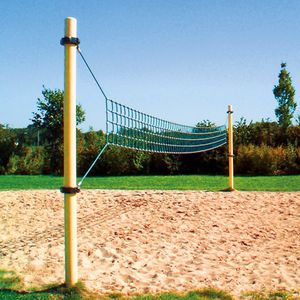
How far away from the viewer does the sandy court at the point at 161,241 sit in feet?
12.4

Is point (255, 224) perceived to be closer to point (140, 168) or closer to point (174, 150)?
point (174, 150)

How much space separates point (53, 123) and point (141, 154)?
7.78 metres

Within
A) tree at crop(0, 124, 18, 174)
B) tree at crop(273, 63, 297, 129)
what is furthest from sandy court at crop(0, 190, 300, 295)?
tree at crop(273, 63, 297, 129)

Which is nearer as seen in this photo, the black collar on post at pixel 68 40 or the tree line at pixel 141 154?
the black collar on post at pixel 68 40

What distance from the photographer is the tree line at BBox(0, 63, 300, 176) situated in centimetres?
2083

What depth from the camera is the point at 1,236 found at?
554 cm

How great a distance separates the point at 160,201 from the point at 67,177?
4.59m

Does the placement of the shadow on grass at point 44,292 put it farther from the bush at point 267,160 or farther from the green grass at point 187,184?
the bush at point 267,160

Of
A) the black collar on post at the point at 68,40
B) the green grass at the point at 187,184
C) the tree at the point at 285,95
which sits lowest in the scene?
the green grass at the point at 187,184

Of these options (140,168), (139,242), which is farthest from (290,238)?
(140,168)

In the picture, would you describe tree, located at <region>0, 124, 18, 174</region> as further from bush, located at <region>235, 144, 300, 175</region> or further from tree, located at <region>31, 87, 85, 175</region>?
bush, located at <region>235, 144, 300, 175</region>

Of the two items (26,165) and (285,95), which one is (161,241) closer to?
(26,165)

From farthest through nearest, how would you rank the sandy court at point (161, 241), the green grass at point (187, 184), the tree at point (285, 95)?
the tree at point (285, 95), the green grass at point (187, 184), the sandy court at point (161, 241)

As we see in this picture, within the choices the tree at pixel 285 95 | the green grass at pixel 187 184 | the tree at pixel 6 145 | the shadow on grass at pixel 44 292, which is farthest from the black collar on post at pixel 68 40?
the tree at pixel 285 95
